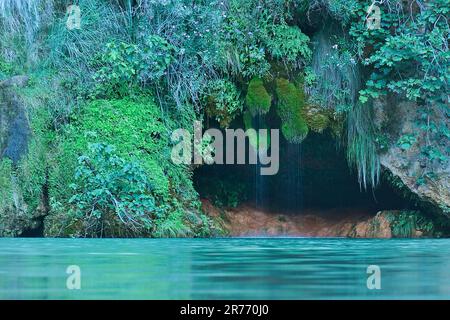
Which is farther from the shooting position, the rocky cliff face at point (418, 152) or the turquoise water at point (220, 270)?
the rocky cliff face at point (418, 152)

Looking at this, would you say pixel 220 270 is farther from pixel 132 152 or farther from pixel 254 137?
pixel 254 137

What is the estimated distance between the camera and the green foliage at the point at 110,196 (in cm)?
1259

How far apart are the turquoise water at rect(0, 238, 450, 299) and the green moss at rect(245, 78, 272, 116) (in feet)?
11.0

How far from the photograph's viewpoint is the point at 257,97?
1403 cm

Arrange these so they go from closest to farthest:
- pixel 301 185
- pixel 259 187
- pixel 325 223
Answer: pixel 325 223
pixel 259 187
pixel 301 185

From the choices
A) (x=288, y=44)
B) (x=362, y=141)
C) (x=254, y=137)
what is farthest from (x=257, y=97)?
(x=362, y=141)

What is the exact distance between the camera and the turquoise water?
602 cm

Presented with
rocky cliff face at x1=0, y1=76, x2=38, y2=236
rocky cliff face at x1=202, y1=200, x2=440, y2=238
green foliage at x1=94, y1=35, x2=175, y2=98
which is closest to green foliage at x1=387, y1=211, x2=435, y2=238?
rocky cliff face at x1=202, y1=200, x2=440, y2=238

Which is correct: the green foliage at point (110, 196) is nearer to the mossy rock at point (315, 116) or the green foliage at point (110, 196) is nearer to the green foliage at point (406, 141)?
the mossy rock at point (315, 116)

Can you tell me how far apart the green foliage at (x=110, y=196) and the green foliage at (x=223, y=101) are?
1977 mm

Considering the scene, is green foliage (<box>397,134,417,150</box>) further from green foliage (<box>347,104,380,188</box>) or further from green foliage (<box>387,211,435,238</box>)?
green foliage (<box>387,211,435,238</box>)

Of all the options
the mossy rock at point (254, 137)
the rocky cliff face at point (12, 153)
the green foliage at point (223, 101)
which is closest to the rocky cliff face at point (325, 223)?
the mossy rock at point (254, 137)

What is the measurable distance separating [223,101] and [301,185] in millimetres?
3893
